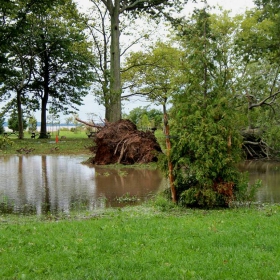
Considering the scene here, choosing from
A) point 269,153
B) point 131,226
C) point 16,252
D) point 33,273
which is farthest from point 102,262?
point 269,153

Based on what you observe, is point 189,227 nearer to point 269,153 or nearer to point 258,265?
point 258,265

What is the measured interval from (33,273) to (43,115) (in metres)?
35.1

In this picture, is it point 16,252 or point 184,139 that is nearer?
point 16,252

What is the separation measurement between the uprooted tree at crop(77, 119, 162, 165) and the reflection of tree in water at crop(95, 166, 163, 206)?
1612mm

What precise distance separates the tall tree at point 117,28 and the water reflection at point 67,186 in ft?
22.3

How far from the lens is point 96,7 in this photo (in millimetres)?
32219

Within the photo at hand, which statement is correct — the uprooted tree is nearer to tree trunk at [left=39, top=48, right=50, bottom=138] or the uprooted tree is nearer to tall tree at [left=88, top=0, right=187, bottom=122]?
tall tree at [left=88, top=0, right=187, bottom=122]

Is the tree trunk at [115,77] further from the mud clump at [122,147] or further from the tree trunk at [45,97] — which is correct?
the tree trunk at [45,97]

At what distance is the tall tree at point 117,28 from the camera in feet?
79.1

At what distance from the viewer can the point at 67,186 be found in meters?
12.3

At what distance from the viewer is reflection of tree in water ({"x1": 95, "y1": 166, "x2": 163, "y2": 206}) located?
1121cm

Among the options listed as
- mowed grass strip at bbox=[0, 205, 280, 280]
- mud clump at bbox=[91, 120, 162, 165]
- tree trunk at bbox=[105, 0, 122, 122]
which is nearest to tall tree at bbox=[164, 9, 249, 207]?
mowed grass strip at bbox=[0, 205, 280, 280]

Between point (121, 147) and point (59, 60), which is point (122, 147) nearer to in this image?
point (121, 147)

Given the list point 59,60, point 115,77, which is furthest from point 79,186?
point 59,60
